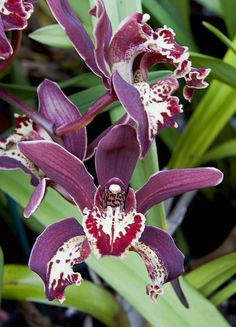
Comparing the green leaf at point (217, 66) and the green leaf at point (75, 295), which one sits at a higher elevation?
the green leaf at point (217, 66)

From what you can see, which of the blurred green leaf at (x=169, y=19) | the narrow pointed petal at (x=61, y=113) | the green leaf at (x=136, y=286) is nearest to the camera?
the narrow pointed petal at (x=61, y=113)

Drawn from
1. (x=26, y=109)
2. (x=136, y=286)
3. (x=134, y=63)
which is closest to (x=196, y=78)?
(x=134, y=63)

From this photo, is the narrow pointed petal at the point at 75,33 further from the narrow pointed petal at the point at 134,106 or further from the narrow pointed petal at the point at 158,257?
the narrow pointed petal at the point at 158,257

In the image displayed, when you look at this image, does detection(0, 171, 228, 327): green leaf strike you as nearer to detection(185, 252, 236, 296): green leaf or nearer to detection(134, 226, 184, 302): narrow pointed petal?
detection(185, 252, 236, 296): green leaf

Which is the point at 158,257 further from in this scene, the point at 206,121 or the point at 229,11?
the point at 229,11

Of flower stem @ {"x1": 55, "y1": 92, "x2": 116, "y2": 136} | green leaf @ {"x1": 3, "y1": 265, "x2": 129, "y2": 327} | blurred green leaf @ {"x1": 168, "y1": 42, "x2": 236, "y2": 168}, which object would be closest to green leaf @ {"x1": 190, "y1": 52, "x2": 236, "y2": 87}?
blurred green leaf @ {"x1": 168, "y1": 42, "x2": 236, "y2": 168}

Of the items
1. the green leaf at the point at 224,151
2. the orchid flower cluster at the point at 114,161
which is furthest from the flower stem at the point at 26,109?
the green leaf at the point at 224,151

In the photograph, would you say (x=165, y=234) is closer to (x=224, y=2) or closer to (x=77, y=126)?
(x=77, y=126)

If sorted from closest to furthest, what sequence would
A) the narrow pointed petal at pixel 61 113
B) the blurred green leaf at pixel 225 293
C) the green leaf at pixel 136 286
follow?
the narrow pointed petal at pixel 61 113 < the green leaf at pixel 136 286 < the blurred green leaf at pixel 225 293
